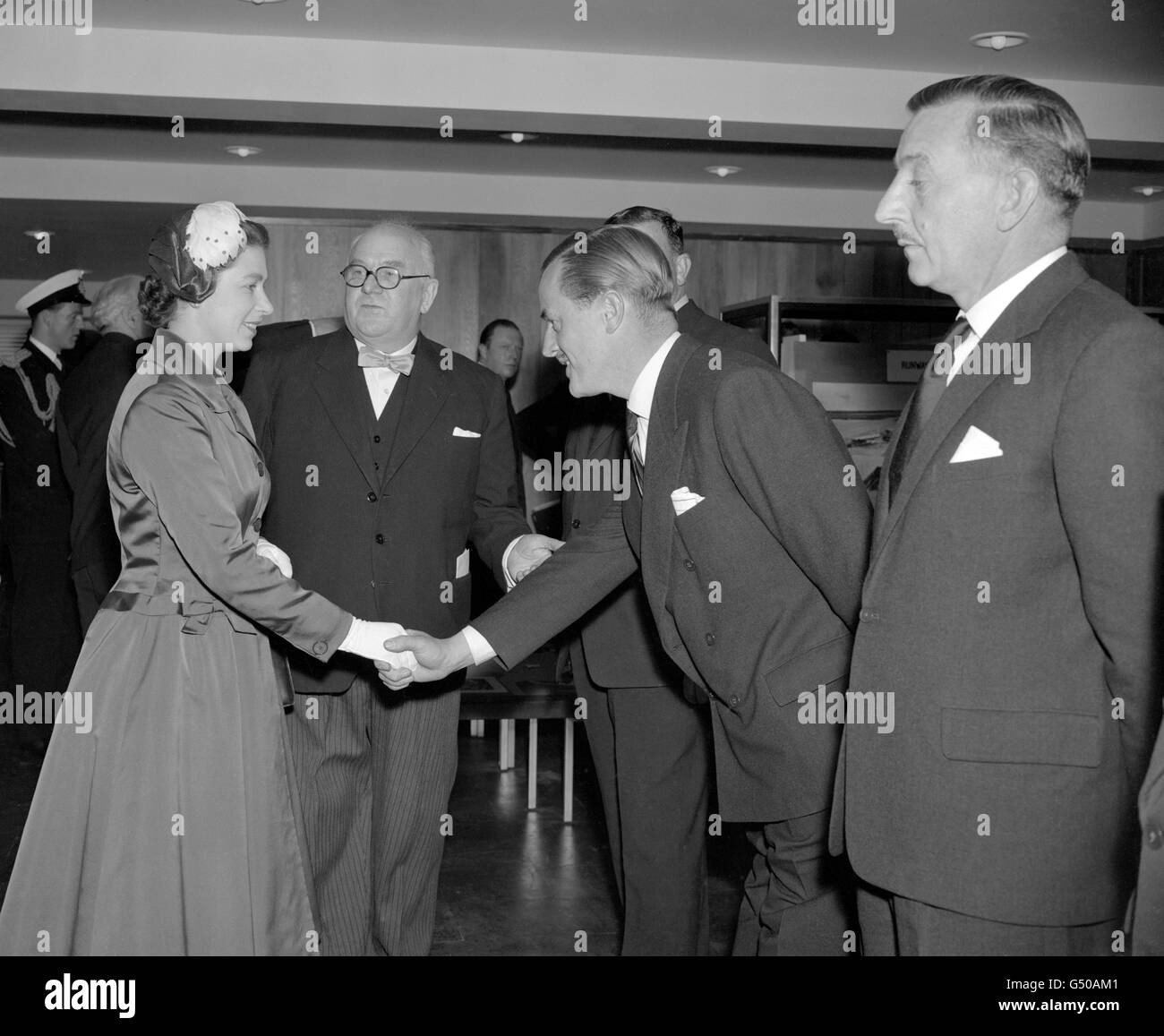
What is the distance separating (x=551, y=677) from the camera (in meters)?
4.93

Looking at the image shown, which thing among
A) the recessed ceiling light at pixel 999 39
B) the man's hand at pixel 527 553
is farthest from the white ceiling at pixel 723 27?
the man's hand at pixel 527 553

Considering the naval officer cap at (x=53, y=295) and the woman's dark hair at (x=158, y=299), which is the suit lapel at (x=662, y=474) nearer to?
the woman's dark hair at (x=158, y=299)

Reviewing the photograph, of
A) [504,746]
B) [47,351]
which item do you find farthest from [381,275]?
[47,351]

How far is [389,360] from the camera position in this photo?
115 inches

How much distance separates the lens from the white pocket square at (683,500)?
7.27 feet

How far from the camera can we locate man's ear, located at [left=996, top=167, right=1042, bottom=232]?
1.62 m

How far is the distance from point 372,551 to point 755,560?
3.44ft

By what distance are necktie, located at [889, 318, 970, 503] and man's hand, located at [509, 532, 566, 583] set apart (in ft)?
4.42

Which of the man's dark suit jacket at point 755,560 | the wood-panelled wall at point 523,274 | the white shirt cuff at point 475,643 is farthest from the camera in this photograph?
the wood-panelled wall at point 523,274

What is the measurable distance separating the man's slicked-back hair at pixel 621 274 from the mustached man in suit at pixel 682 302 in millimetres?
565

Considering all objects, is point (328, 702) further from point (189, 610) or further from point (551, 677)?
point (551, 677)

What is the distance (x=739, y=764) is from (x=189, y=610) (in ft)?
3.42

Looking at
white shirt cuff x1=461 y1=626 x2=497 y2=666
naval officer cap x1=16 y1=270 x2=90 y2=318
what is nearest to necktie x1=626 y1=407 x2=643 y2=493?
white shirt cuff x1=461 y1=626 x2=497 y2=666

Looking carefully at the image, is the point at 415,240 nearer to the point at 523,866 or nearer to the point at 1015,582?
the point at 1015,582
